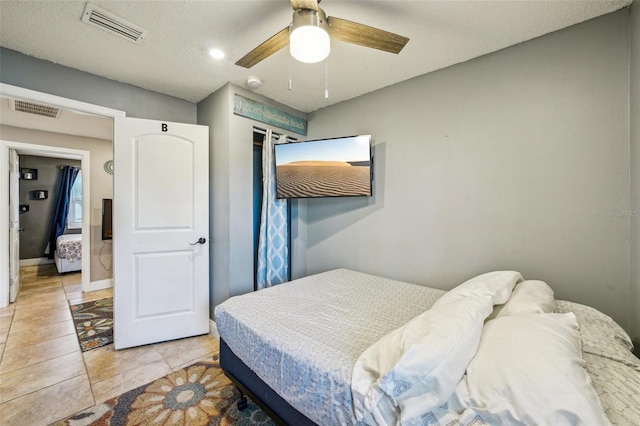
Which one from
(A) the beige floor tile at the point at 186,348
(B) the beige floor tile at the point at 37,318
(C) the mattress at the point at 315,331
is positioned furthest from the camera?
(B) the beige floor tile at the point at 37,318

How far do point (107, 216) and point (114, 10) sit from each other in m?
3.65

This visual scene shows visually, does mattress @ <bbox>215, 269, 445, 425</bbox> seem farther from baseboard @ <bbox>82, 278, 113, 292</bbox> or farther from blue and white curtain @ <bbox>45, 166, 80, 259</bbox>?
blue and white curtain @ <bbox>45, 166, 80, 259</bbox>

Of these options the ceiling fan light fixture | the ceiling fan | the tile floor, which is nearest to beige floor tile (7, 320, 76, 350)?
the tile floor

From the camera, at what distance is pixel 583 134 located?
163 cm

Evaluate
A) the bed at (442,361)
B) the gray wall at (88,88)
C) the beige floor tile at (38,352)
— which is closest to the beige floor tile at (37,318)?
the beige floor tile at (38,352)

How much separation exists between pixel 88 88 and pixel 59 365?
2302 millimetres

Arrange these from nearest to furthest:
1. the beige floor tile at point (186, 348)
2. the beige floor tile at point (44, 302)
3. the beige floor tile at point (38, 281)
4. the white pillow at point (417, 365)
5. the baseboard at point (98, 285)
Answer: the white pillow at point (417, 365)
the beige floor tile at point (186, 348)
the beige floor tile at point (44, 302)
the baseboard at point (98, 285)
the beige floor tile at point (38, 281)

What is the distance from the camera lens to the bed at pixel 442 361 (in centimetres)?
75

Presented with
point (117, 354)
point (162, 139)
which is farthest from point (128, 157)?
point (117, 354)

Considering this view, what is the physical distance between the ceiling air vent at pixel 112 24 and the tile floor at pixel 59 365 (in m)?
2.43

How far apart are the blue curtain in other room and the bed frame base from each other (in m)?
6.52

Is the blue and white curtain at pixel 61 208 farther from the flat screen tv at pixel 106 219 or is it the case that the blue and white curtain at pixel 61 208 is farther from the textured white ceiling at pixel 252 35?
the textured white ceiling at pixel 252 35

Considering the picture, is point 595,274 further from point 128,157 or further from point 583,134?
point 128,157

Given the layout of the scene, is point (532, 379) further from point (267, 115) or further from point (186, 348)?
point (267, 115)
